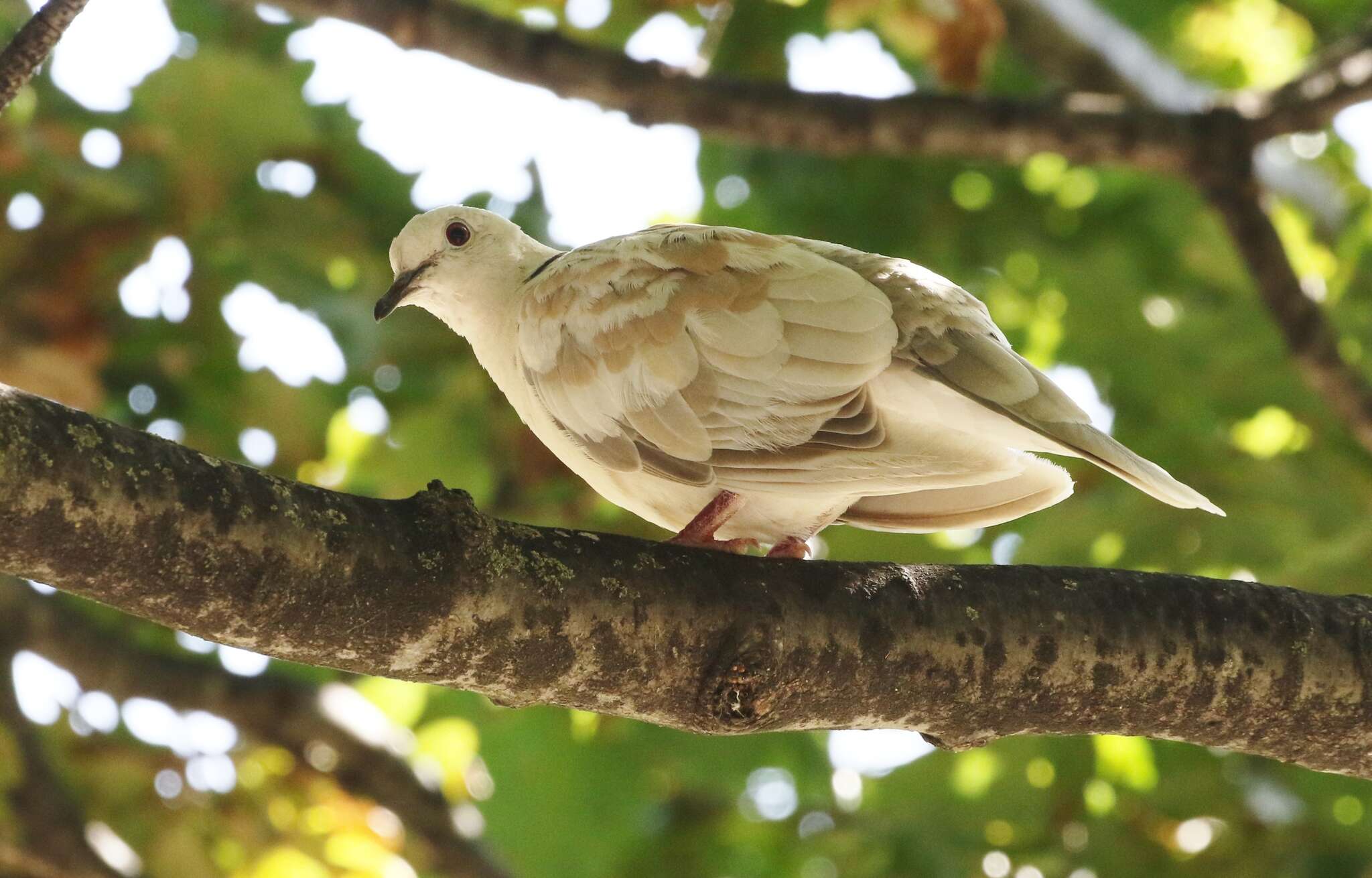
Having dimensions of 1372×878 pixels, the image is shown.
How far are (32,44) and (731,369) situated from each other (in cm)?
136

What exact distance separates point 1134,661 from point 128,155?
3.50m

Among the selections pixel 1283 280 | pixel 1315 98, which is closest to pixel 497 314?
pixel 1283 280

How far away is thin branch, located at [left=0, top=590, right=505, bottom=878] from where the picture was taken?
4910 millimetres

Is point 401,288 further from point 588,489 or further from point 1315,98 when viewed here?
point 1315,98

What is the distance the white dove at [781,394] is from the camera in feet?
8.38

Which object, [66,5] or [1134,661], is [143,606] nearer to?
[66,5]

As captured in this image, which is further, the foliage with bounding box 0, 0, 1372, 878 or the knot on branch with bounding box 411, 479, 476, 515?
Answer: the foliage with bounding box 0, 0, 1372, 878

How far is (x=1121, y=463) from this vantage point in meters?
2.44

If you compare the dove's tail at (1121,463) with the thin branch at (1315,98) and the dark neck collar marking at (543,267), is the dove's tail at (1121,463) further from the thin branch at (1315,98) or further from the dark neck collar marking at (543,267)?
the thin branch at (1315,98)

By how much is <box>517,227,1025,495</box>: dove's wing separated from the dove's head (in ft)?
1.11

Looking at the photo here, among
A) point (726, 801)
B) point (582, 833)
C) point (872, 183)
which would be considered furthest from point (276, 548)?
point (872, 183)

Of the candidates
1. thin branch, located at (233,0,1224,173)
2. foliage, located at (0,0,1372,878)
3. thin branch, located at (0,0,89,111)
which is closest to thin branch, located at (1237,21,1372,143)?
thin branch, located at (233,0,1224,173)

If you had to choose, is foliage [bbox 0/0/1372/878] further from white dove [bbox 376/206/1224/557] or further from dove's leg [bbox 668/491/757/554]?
dove's leg [bbox 668/491/757/554]

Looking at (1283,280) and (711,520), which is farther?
(1283,280)
